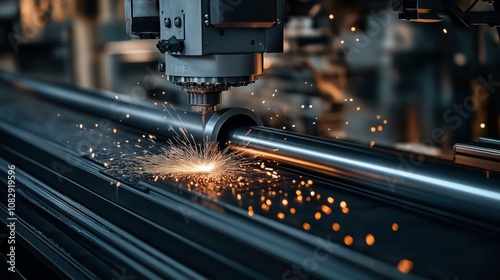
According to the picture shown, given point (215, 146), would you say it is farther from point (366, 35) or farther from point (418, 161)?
point (366, 35)

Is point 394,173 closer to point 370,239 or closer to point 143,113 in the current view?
point 370,239

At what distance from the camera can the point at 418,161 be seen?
113cm

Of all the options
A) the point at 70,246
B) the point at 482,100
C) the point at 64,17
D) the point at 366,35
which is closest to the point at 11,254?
the point at 70,246

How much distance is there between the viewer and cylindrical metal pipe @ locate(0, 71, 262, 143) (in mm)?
1461

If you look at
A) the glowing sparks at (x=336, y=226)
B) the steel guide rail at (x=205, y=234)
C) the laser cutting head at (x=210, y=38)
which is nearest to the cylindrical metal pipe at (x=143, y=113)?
the laser cutting head at (x=210, y=38)

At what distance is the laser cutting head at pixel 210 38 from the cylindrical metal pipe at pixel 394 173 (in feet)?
0.60

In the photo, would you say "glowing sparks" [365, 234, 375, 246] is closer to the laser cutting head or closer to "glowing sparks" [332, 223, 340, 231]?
"glowing sparks" [332, 223, 340, 231]

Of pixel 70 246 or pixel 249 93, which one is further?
pixel 249 93

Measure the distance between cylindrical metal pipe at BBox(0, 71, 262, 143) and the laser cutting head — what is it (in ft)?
0.58

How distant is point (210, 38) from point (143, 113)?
65cm

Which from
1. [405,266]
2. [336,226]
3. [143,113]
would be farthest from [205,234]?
[143,113]

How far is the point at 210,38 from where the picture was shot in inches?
45.6

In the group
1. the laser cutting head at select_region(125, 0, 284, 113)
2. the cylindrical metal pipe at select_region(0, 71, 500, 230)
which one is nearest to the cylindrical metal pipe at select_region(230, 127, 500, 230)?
the cylindrical metal pipe at select_region(0, 71, 500, 230)

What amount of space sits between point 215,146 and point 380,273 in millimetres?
711
